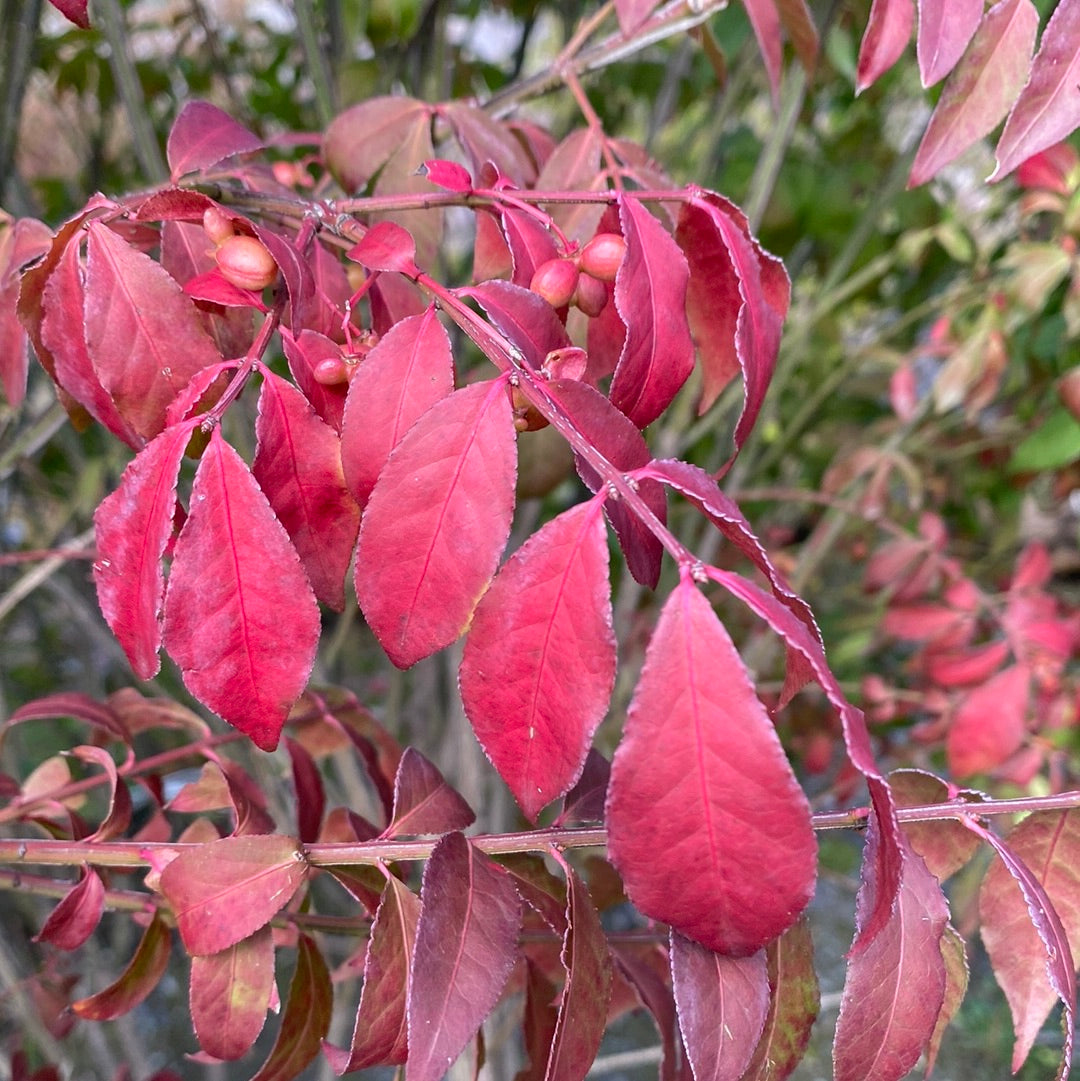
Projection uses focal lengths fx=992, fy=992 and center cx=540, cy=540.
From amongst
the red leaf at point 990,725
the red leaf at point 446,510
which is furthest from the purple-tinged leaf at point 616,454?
the red leaf at point 990,725

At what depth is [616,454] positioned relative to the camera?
1.10 feet

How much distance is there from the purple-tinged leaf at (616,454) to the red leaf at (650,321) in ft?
0.13

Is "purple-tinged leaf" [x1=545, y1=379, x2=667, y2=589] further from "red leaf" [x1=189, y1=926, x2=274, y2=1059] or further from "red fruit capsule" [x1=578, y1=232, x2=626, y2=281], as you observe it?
"red leaf" [x1=189, y1=926, x2=274, y2=1059]

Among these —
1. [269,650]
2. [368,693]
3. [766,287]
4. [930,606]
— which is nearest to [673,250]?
[766,287]

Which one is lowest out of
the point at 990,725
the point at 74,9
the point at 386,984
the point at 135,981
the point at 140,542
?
the point at 990,725

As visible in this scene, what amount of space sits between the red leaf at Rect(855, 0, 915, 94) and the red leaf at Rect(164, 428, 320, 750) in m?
0.37

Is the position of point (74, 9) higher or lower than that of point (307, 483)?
higher

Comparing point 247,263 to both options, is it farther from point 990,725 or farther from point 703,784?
point 990,725

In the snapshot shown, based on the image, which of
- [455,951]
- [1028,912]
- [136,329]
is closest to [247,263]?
[136,329]

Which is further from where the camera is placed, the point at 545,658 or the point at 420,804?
the point at 420,804

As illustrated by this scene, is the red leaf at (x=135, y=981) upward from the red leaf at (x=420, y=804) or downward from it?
downward

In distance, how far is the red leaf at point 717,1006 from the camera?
1.10ft

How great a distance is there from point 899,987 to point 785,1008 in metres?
0.06

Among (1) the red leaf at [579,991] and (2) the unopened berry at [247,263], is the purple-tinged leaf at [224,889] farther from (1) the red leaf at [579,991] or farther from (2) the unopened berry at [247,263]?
(2) the unopened berry at [247,263]
